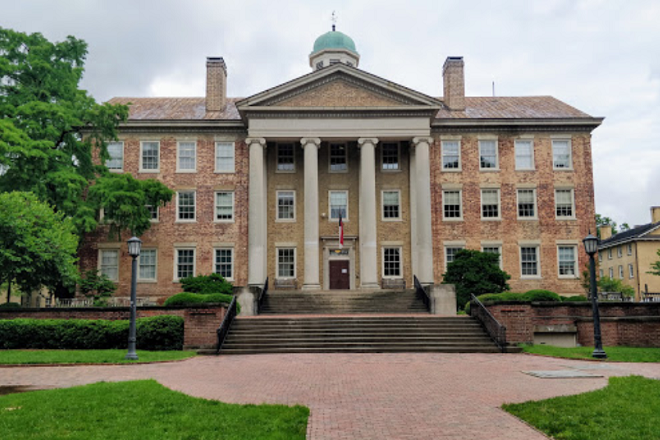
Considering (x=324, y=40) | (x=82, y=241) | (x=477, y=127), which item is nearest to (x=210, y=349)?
(x=82, y=241)

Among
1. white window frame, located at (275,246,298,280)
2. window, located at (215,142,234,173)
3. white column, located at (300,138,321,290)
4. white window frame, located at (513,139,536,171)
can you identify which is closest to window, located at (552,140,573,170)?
white window frame, located at (513,139,536,171)

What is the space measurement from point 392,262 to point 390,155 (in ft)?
21.5

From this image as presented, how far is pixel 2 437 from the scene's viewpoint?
23.0 ft

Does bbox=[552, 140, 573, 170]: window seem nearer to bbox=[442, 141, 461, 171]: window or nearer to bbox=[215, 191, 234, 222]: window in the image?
bbox=[442, 141, 461, 171]: window

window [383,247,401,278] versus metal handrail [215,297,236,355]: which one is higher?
window [383,247,401,278]

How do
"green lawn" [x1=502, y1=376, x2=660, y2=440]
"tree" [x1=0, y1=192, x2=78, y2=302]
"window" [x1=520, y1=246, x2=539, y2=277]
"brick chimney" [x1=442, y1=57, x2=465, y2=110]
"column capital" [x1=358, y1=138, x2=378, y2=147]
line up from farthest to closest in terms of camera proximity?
1. "brick chimney" [x1=442, y1=57, x2=465, y2=110]
2. "window" [x1=520, y1=246, x2=539, y2=277]
3. "column capital" [x1=358, y1=138, x2=378, y2=147]
4. "tree" [x1=0, y1=192, x2=78, y2=302]
5. "green lawn" [x1=502, y1=376, x2=660, y2=440]

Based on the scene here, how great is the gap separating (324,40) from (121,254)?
2597cm

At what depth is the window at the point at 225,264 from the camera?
1362 inches

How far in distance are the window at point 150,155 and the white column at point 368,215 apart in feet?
40.3

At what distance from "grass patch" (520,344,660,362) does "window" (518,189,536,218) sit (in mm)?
17216

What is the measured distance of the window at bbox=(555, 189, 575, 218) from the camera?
3569 cm

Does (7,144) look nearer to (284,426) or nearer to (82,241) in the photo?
(82,241)

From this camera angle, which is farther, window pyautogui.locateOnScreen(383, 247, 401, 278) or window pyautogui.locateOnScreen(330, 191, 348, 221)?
window pyautogui.locateOnScreen(330, 191, 348, 221)

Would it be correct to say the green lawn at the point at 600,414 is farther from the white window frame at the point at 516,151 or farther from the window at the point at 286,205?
the white window frame at the point at 516,151
